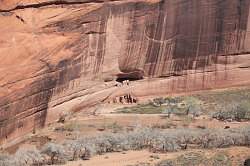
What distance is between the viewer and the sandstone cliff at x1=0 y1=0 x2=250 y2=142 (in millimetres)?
17391

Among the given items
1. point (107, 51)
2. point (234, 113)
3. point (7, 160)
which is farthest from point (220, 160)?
point (107, 51)

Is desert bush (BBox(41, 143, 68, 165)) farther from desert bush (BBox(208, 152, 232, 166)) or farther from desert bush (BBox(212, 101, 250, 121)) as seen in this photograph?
desert bush (BBox(212, 101, 250, 121))

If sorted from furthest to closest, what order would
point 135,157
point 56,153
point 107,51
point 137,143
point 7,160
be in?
point 107,51, point 137,143, point 135,157, point 56,153, point 7,160

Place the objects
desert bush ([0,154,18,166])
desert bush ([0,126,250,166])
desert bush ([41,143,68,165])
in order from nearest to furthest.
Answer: desert bush ([0,154,18,166])
desert bush ([41,143,68,165])
desert bush ([0,126,250,166])

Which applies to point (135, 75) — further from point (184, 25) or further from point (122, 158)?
point (122, 158)

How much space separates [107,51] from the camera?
20891 mm

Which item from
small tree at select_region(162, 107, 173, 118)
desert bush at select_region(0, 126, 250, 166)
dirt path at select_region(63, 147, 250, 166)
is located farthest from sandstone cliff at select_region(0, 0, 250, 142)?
dirt path at select_region(63, 147, 250, 166)

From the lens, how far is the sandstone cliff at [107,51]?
57.1 ft

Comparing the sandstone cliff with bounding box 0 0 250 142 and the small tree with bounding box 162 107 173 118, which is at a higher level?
the sandstone cliff with bounding box 0 0 250 142

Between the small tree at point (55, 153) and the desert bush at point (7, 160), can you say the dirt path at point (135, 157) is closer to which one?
the small tree at point (55, 153)

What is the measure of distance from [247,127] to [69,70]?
18.9ft

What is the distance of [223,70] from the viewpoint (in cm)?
2409

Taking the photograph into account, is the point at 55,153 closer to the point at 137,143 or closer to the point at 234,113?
the point at 137,143

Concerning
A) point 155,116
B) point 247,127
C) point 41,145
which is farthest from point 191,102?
point 41,145
